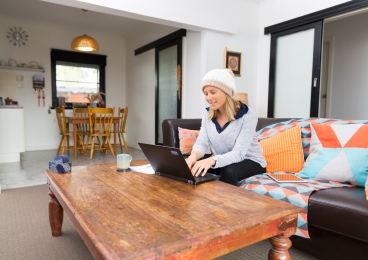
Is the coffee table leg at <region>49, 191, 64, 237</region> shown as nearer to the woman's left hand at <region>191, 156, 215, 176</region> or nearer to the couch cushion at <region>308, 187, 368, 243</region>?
the woman's left hand at <region>191, 156, 215, 176</region>

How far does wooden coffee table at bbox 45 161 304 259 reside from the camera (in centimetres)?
71

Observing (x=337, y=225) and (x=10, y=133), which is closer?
(x=337, y=225)

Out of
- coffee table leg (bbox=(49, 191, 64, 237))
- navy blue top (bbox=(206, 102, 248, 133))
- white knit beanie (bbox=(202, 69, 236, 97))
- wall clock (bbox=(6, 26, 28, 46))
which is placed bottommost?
coffee table leg (bbox=(49, 191, 64, 237))

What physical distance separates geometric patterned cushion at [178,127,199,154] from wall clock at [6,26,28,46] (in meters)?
4.72

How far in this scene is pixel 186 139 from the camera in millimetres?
2254

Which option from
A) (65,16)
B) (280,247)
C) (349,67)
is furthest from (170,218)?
(65,16)

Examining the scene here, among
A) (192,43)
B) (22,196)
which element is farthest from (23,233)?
(192,43)

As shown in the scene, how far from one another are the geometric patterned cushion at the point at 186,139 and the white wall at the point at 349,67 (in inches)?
131

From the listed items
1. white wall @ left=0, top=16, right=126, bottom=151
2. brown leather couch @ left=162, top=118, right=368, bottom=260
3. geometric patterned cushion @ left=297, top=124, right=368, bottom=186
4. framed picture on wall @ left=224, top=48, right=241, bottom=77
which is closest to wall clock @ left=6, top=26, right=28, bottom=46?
white wall @ left=0, top=16, right=126, bottom=151

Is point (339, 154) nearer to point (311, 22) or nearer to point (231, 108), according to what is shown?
point (231, 108)

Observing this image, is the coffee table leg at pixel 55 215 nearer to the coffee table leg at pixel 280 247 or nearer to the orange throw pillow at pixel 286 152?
the coffee table leg at pixel 280 247

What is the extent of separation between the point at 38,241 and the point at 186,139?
49.4 inches

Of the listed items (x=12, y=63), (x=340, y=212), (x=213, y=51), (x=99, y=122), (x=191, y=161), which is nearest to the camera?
(x=340, y=212)

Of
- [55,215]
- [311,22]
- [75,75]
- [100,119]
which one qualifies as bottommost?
[55,215]
